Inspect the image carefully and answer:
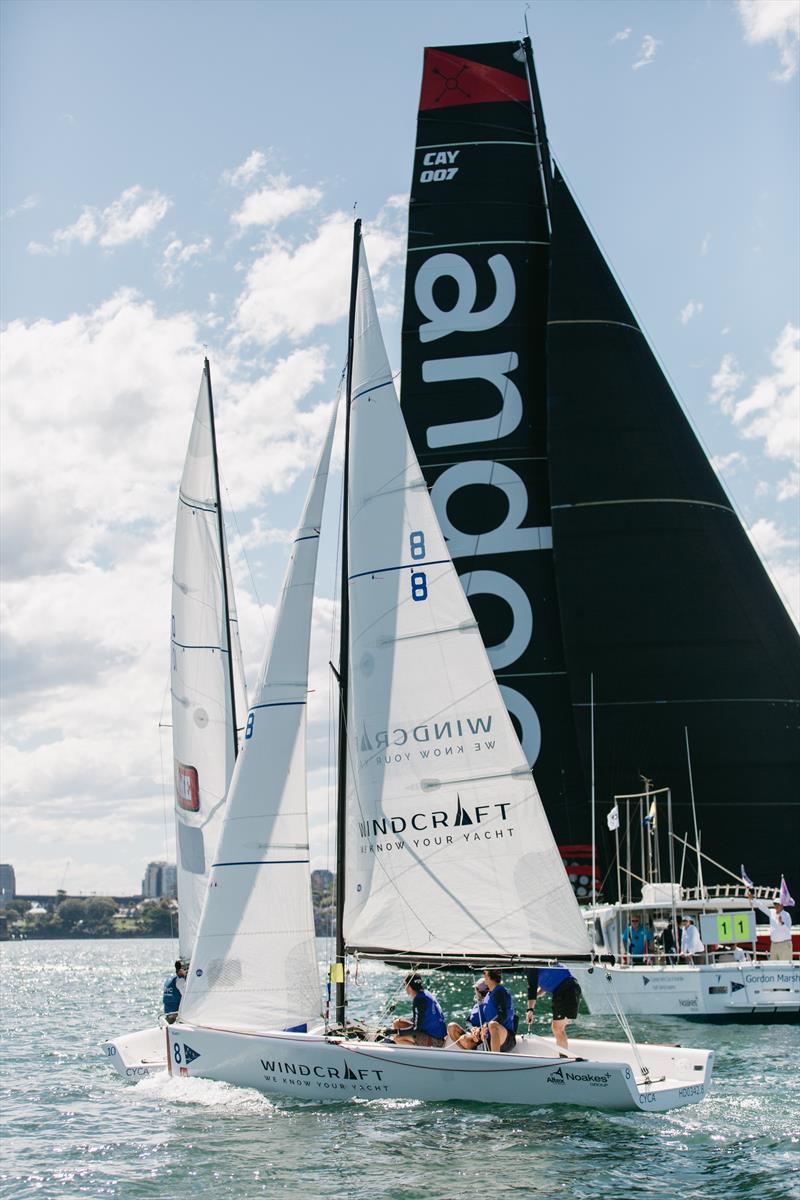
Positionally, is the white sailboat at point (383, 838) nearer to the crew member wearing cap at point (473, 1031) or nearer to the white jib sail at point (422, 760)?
the white jib sail at point (422, 760)

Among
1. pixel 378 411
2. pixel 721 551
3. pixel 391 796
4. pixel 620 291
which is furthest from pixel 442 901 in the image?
pixel 620 291

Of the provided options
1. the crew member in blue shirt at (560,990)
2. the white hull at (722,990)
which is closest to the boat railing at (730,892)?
the white hull at (722,990)

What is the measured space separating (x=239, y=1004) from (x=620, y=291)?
68.9 ft

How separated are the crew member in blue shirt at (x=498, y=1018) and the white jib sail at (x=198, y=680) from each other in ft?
24.8

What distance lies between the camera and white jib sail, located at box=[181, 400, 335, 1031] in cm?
1577

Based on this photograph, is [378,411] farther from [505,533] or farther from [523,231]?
[523,231]

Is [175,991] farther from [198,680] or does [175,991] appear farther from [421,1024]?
[421,1024]

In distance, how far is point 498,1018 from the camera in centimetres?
1477

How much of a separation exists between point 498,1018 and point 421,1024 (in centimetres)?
94

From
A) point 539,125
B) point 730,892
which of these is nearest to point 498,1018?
point 730,892

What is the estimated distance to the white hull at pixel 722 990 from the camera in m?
22.3

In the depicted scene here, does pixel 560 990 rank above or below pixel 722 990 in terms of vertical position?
above

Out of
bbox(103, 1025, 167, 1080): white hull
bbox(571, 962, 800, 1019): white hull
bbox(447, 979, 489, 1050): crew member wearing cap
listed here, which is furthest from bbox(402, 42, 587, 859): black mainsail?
bbox(447, 979, 489, 1050): crew member wearing cap

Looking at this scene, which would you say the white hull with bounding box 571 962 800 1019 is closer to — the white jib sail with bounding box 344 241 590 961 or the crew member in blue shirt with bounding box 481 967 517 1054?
the white jib sail with bounding box 344 241 590 961
